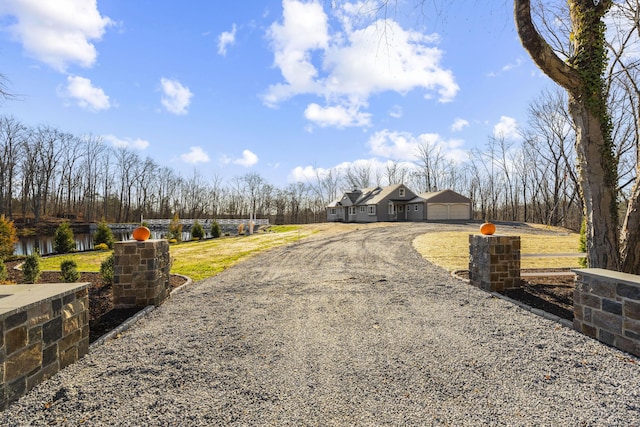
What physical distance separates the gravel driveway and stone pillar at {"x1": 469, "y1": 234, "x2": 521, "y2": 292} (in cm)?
79

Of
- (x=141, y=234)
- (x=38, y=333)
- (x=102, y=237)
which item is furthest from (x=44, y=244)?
(x=38, y=333)

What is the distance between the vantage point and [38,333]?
259 centimetres

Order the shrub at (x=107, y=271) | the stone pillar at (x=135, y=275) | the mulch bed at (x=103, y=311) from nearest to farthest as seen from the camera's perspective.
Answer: the mulch bed at (x=103, y=311), the stone pillar at (x=135, y=275), the shrub at (x=107, y=271)

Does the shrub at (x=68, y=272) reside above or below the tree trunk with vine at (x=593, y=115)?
below

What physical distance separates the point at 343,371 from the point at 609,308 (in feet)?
9.96

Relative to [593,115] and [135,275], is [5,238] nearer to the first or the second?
[135,275]

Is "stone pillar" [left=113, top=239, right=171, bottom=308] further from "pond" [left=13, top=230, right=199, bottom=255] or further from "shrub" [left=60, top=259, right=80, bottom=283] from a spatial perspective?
"pond" [left=13, top=230, right=199, bottom=255]

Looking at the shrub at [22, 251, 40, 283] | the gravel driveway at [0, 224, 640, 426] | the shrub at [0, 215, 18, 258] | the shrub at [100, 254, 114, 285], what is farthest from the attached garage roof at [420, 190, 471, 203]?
the shrub at [0, 215, 18, 258]

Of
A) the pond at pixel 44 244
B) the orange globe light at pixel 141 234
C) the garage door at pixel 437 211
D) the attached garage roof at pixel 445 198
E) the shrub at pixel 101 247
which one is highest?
the attached garage roof at pixel 445 198

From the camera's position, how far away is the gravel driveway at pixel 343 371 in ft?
7.31

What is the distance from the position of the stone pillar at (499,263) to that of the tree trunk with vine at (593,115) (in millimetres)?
1142

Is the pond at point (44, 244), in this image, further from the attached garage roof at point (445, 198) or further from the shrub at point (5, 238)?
the attached garage roof at point (445, 198)

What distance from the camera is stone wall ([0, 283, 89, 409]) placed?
7.55 feet

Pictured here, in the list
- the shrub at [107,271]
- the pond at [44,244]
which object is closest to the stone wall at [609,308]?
the shrub at [107,271]
